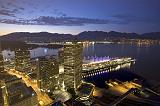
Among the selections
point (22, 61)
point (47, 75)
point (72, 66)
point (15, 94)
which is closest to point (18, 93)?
point (15, 94)

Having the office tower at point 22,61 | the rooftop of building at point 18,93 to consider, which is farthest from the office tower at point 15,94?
the office tower at point 22,61

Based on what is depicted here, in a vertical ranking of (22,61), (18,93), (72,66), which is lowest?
(22,61)

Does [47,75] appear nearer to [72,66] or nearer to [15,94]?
[72,66]

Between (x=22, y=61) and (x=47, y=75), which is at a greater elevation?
(x=22, y=61)

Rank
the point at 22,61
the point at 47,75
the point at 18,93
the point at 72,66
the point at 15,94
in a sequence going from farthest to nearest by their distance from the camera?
the point at 22,61
the point at 72,66
the point at 47,75
the point at 18,93
the point at 15,94

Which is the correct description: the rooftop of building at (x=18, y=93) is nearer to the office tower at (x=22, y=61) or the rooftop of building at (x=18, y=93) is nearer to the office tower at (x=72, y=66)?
the office tower at (x=72, y=66)

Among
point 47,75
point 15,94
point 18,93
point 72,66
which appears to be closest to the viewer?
point 15,94

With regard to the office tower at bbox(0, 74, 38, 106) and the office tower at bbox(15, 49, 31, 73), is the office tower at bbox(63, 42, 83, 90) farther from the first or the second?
the office tower at bbox(15, 49, 31, 73)
